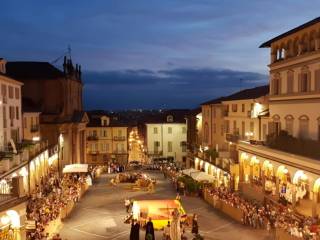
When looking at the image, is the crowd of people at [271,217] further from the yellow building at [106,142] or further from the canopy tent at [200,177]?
the yellow building at [106,142]

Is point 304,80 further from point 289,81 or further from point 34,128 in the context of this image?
point 34,128

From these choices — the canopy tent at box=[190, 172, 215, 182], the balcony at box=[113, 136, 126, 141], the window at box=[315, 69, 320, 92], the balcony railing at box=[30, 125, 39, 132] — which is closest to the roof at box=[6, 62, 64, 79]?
the balcony railing at box=[30, 125, 39, 132]

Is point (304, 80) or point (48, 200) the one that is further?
point (48, 200)

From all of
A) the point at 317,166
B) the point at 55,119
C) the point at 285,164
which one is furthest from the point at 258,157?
the point at 55,119

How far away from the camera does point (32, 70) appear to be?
67.4m

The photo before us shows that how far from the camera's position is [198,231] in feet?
105

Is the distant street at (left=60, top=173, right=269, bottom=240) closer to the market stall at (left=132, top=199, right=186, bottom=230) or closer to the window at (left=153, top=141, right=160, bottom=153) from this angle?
the market stall at (left=132, top=199, right=186, bottom=230)

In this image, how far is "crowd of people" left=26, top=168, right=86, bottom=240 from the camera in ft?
94.3

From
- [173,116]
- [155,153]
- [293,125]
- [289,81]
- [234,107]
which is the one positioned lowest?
[155,153]

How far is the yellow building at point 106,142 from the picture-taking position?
9094 centimetres

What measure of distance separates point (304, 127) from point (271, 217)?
759 centimetres

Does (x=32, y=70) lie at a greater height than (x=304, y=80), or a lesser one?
greater

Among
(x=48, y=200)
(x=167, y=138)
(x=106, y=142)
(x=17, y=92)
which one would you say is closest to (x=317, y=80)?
(x=48, y=200)

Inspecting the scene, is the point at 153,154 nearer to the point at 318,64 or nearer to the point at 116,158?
the point at 116,158
